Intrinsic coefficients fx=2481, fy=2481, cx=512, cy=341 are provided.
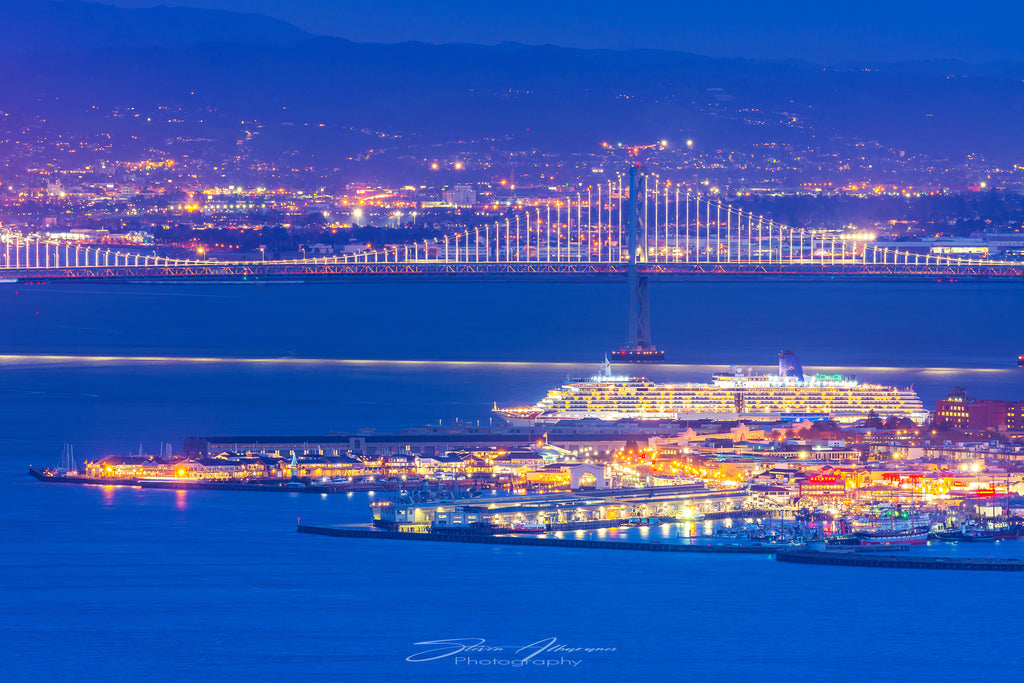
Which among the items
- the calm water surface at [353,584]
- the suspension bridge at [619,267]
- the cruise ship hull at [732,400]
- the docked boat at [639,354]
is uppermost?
the suspension bridge at [619,267]

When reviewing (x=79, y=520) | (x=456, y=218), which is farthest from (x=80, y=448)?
(x=456, y=218)

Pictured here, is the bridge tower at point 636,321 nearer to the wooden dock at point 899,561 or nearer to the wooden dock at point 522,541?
the wooden dock at point 522,541

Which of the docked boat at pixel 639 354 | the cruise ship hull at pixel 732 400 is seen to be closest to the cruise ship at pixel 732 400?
the cruise ship hull at pixel 732 400

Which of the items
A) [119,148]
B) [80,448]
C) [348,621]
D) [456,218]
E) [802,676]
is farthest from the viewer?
[119,148]

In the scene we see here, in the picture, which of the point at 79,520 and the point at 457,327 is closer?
the point at 79,520

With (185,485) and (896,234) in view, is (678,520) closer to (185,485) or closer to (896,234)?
(185,485)

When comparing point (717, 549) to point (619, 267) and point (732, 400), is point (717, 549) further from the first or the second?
point (619, 267)
